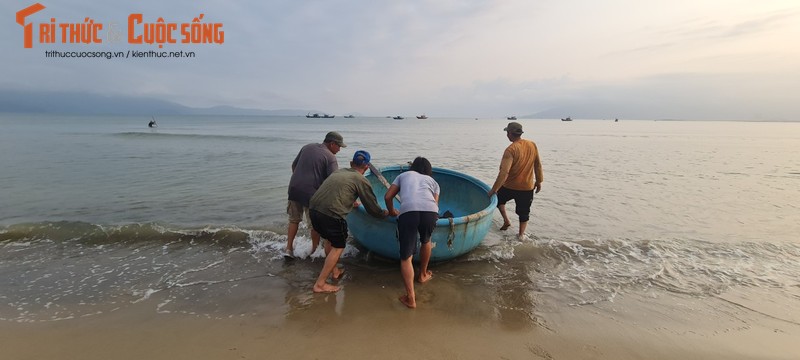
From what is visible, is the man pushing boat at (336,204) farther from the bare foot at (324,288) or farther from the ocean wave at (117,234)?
the ocean wave at (117,234)

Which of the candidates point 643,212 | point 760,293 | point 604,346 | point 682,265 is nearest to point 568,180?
point 643,212

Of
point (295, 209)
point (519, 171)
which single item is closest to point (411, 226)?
point (295, 209)

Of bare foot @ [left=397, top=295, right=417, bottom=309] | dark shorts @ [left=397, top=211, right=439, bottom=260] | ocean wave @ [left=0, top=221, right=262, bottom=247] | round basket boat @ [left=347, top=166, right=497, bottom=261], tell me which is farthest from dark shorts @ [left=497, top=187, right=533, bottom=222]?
ocean wave @ [left=0, top=221, right=262, bottom=247]

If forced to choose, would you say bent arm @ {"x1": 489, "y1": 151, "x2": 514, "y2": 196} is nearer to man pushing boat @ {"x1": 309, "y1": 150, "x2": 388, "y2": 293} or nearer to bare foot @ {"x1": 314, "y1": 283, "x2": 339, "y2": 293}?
man pushing boat @ {"x1": 309, "y1": 150, "x2": 388, "y2": 293}

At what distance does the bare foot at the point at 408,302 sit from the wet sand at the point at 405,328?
0.08 m

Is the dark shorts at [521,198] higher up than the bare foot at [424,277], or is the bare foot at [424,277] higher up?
the dark shorts at [521,198]

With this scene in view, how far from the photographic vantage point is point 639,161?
63.7 feet

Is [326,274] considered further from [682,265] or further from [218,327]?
[682,265]

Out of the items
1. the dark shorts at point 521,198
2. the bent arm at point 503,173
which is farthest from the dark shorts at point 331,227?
the dark shorts at point 521,198

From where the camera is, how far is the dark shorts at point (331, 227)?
4320 millimetres

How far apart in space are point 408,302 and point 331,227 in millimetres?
1235

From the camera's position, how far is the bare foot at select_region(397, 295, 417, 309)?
4.20 meters

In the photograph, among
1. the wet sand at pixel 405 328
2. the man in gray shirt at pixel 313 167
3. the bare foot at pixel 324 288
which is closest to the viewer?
the wet sand at pixel 405 328

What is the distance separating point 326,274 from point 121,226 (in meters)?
5.35
